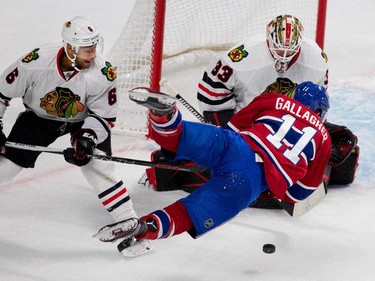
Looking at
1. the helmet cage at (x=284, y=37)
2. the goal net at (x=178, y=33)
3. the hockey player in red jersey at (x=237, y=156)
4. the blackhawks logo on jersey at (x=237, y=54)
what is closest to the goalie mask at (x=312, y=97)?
the hockey player in red jersey at (x=237, y=156)

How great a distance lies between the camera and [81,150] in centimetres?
392

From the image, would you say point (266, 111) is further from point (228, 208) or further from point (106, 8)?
point (106, 8)

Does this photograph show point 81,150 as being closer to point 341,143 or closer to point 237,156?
point 237,156

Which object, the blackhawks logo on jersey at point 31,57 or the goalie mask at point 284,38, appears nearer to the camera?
the blackhawks logo on jersey at point 31,57

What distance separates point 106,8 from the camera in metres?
6.73

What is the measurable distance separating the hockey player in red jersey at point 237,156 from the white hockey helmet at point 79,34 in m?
0.54

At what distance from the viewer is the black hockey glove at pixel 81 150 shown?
155 inches

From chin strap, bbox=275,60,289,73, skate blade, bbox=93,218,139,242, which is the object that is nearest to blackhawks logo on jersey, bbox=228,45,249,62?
chin strap, bbox=275,60,289,73

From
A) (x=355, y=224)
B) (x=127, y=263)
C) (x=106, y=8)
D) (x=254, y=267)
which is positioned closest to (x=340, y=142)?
(x=355, y=224)

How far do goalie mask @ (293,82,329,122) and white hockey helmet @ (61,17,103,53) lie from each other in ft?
2.69

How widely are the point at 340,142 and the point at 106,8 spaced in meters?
2.60

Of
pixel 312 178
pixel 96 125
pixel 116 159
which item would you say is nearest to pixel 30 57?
pixel 96 125

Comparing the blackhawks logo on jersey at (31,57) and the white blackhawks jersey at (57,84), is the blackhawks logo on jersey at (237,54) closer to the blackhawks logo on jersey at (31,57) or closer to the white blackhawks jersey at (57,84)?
the white blackhawks jersey at (57,84)

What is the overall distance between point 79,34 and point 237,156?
2.68ft
